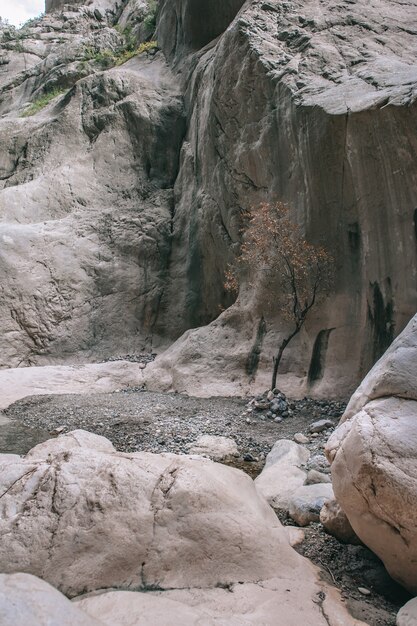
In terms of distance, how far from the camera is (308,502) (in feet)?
21.5

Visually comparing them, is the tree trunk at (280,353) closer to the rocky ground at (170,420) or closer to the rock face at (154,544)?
the rocky ground at (170,420)

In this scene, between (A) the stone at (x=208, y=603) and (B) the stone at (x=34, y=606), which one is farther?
(A) the stone at (x=208, y=603)

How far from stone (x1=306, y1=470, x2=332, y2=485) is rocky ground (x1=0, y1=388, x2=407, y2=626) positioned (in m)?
0.80

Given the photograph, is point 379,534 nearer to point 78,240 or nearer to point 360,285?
point 360,285

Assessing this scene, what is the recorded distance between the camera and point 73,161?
76.7ft

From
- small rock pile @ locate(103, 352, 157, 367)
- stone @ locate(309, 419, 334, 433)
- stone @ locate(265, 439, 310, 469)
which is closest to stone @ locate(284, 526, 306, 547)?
stone @ locate(265, 439, 310, 469)

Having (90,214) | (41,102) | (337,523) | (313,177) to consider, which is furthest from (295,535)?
(41,102)

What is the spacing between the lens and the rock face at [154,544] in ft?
13.6

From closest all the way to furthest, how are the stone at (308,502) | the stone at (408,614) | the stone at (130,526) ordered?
1. the stone at (408,614)
2. the stone at (130,526)
3. the stone at (308,502)

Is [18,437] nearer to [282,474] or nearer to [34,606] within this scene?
[282,474]

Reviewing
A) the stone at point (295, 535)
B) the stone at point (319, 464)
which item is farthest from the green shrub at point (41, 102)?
the stone at point (295, 535)

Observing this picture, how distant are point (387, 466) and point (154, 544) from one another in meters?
2.05

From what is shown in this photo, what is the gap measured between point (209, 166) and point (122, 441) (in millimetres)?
11417

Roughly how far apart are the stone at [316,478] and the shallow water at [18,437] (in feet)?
17.9
